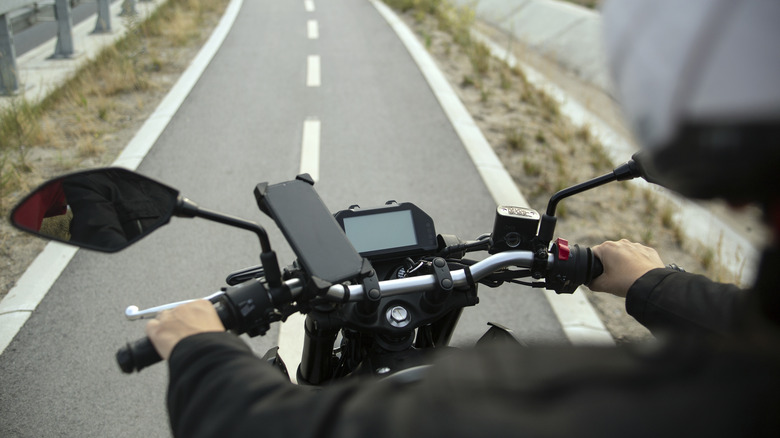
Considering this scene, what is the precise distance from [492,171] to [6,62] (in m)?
5.98

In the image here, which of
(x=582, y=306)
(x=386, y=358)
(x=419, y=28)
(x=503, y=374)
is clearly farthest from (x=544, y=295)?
(x=419, y=28)

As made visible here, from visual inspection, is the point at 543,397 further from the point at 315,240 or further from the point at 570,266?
the point at 570,266

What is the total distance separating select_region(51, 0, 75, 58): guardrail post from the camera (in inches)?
365

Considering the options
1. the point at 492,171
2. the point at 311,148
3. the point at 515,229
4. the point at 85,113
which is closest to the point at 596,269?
the point at 515,229

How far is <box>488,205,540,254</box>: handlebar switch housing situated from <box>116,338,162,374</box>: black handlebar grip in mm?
1127

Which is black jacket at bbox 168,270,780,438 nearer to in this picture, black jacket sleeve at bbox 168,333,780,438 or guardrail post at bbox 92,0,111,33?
black jacket sleeve at bbox 168,333,780,438

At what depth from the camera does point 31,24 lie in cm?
1298

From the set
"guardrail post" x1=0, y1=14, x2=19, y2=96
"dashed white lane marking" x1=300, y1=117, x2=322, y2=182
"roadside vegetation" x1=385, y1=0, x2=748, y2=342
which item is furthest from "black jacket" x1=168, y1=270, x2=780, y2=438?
"guardrail post" x1=0, y1=14, x2=19, y2=96

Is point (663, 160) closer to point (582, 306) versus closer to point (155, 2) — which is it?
point (582, 306)

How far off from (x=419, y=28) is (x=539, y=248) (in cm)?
1276

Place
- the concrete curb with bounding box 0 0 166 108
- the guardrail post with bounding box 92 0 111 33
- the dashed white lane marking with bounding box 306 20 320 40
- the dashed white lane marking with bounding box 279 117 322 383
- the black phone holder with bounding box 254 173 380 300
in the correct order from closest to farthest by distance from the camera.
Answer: the black phone holder with bounding box 254 173 380 300
the dashed white lane marking with bounding box 279 117 322 383
the concrete curb with bounding box 0 0 166 108
the guardrail post with bounding box 92 0 111 33
the dashed white lane marking with bounding box 306 20 320 40

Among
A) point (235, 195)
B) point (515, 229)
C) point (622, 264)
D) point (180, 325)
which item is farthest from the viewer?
point (235, 195)

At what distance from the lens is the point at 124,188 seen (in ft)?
5.25

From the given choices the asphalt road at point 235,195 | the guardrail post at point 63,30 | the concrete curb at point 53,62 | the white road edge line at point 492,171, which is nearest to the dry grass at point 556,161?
the white road edge line at point 492,171
